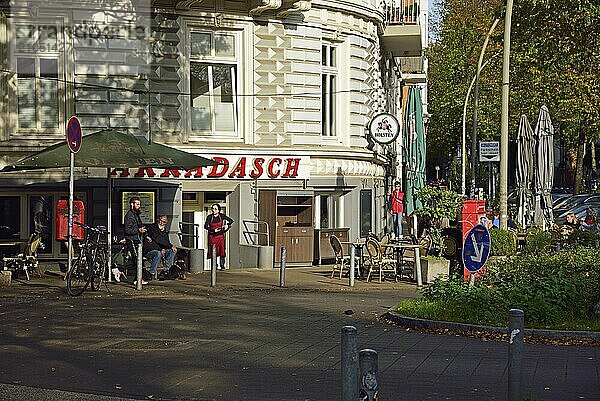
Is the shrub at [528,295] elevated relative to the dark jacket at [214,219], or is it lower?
lower

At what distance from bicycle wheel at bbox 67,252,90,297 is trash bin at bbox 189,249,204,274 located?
4.77 metres

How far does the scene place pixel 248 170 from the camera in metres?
26.5

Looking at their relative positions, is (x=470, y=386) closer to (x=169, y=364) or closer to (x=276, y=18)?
(x=169, y=364)

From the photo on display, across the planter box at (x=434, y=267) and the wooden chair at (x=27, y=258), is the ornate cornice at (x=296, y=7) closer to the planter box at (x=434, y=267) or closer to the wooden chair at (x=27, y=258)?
the planter box at (x=434, y=267)

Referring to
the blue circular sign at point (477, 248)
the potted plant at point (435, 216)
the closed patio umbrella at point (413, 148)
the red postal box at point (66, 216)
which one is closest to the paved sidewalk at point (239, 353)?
the blue circular sign at point (477, 248)

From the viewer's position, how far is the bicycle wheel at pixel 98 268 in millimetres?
20500

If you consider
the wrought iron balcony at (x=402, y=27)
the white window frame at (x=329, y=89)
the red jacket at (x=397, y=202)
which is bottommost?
the red jacket at (x=397, y=202)

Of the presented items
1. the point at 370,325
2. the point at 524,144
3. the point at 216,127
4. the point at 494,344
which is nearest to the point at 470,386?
the point at 494,344

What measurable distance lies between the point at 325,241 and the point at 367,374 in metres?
20.4

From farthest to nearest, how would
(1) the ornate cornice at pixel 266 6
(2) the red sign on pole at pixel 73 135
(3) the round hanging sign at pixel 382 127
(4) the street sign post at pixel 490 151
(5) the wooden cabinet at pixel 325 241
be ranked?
(3) the round hanging sign at pixel 382 127 < (4) the street sign post at pixel 490 151 < (5) the wooden cabinet at pixel 325 241 < (1) the ornate cornice at pixel 266 6 < (2) the red sign on pole at pixel 73 135

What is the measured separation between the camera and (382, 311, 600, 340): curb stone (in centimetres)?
1355

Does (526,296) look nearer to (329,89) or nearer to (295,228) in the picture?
(295,228)

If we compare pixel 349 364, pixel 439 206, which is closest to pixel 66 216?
pixel 439 206

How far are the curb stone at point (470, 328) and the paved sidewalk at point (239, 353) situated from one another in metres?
0.21
